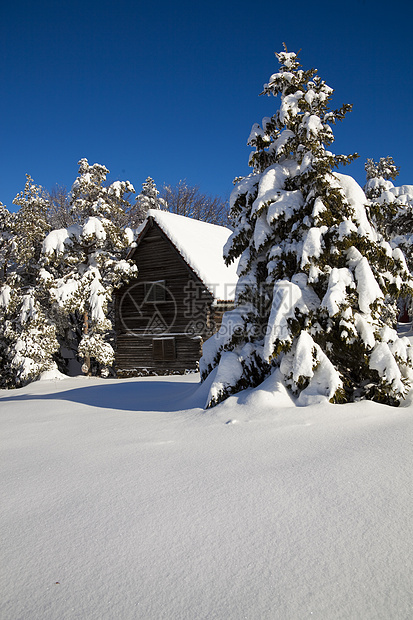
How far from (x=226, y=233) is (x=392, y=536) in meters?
24.1

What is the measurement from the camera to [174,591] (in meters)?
2.34

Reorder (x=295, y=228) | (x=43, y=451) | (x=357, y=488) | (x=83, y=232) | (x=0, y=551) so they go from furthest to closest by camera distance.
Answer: (x=83, y=232) → (x=295, y=228) → (x=43, y=451) → (x=357, y=488) → (x=0, y=551)

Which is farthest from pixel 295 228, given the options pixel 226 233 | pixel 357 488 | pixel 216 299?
pixel 226 233

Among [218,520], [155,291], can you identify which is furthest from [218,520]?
[155,291]

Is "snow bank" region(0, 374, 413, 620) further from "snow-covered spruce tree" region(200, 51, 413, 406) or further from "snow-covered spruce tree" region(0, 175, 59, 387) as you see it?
"snow-covered spruce tree" region(0, 175, 59, 387)

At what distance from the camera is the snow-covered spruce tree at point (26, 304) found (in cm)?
1877

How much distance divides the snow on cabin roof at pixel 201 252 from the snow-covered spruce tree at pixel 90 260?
233 cm

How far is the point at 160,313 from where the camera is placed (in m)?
21.0

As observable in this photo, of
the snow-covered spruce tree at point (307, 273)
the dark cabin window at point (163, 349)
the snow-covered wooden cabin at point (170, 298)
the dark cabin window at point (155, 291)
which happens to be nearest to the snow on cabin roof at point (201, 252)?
the snow-covered wooden cabin at point (170, 298)

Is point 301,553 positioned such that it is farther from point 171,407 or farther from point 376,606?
point 171,407

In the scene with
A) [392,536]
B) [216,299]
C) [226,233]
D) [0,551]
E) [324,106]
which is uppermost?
[226,233]

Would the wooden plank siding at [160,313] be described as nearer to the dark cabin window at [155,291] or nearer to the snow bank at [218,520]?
the dark cabin window at [155,291]

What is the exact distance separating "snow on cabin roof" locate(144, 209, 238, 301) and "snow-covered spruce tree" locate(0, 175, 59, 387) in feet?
20.1

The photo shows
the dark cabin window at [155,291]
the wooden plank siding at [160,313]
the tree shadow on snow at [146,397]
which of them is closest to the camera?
the tree shadow on snow at [146,397]
